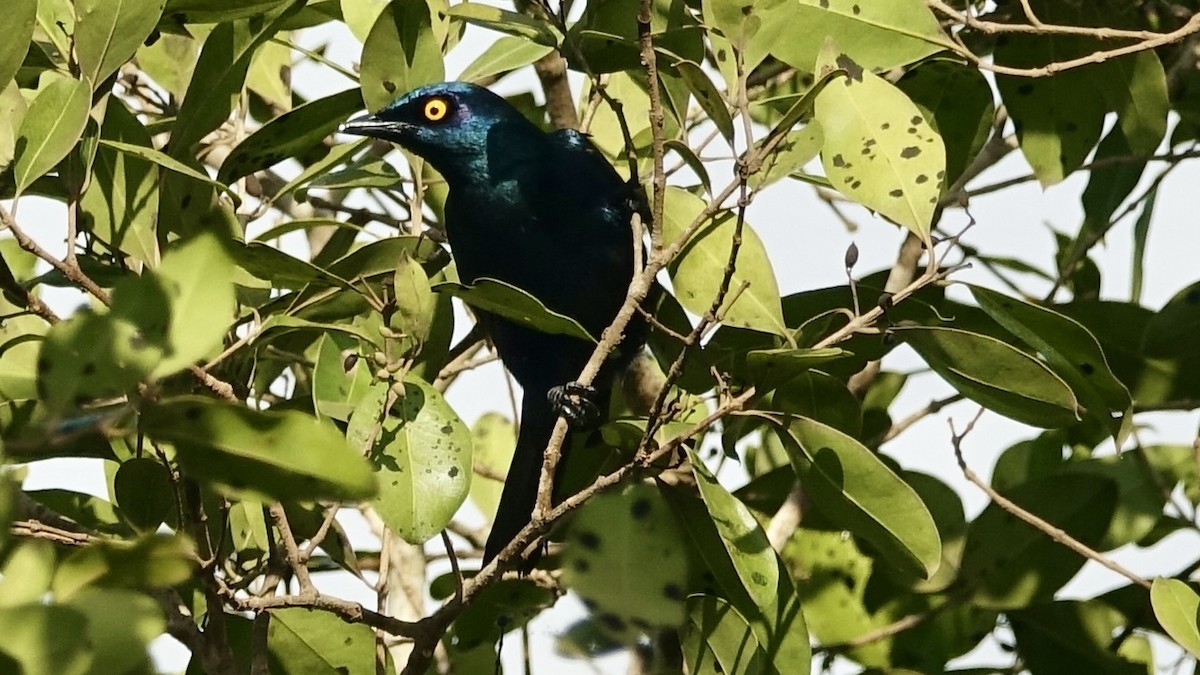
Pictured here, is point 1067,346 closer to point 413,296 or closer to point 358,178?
point 413,296

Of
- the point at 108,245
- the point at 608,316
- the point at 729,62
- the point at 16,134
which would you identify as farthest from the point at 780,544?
the point at 16,134

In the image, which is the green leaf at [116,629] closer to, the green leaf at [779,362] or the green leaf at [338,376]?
the green leaf at [779,362]

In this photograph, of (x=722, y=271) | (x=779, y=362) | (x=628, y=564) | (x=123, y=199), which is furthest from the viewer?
(x=123, y=199)

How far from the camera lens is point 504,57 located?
126 inches

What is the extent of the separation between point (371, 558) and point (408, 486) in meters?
1.39

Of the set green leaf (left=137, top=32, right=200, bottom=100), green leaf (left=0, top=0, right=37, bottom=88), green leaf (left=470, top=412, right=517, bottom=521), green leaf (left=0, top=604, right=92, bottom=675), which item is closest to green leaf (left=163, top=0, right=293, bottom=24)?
green leaf (left=0, top=0, right=37, bottom=88)

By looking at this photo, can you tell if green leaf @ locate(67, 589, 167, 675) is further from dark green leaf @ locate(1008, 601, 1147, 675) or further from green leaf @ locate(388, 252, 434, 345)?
dark green leaf @ locate(1008, 601, 1147, 675)

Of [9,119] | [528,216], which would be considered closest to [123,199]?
[9,119]

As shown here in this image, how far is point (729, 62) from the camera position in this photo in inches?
99.3

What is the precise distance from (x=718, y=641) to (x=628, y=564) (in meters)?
0.55

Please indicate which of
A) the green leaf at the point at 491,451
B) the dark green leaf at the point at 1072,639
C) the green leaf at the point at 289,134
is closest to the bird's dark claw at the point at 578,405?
the green leaf at the point at 491,451

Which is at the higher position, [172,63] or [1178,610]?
[172,63]

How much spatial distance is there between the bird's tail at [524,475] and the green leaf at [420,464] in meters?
0.86

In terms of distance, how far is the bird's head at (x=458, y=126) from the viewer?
3.74 m
